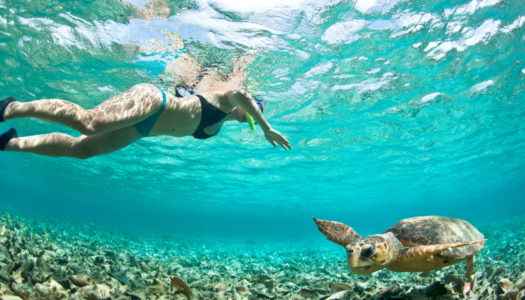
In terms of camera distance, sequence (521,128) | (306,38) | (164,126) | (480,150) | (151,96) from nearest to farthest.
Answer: (151,96)
(164,126)
(306,38)
(521,128)
(480,150)

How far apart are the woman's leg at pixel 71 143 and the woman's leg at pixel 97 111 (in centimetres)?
66

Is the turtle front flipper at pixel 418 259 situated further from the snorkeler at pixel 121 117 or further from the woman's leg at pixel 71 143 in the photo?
the woman's leg at pixel 71 143

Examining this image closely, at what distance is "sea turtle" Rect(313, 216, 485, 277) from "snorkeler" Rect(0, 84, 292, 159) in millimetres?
1851

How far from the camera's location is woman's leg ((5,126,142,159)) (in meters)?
2.87

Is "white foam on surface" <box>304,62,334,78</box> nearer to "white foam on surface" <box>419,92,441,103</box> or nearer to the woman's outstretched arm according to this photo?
"white foam on surface" <box>419,92,441,103</box>

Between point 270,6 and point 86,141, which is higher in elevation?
point 270,6

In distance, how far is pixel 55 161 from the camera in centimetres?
2655

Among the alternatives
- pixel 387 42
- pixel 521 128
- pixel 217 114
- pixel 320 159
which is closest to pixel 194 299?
pixel 217 114

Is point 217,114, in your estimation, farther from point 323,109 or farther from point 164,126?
point 323,109

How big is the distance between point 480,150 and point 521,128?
14.5 feet

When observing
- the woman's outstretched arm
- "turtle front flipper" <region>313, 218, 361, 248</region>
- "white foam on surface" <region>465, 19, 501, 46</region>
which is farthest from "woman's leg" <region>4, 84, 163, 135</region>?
"white foam on surface" <region>465, 19, 501, 46</region>

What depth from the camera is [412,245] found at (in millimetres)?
2822

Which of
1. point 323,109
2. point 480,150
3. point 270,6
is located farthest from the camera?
point 480,150

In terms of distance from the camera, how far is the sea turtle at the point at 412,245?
7.06 ft
